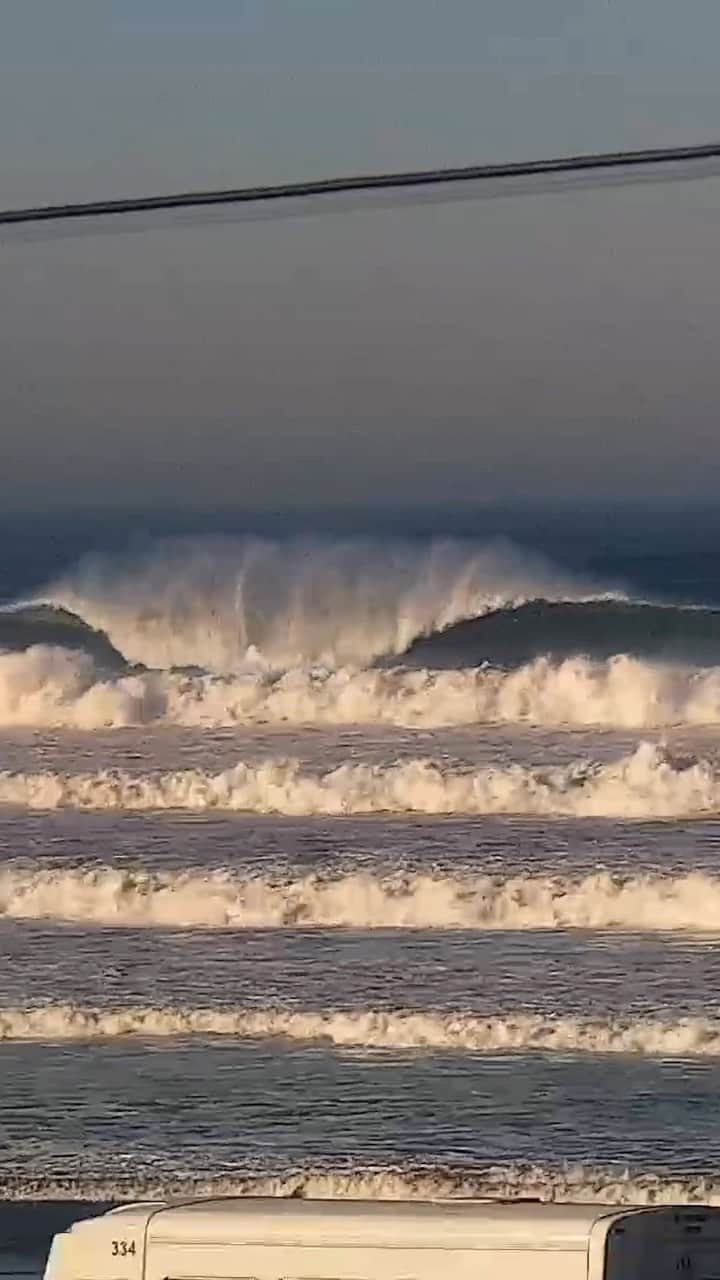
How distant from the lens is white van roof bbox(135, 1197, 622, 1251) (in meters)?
4.07

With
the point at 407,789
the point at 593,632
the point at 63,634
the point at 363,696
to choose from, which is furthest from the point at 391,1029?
the point at 63,634

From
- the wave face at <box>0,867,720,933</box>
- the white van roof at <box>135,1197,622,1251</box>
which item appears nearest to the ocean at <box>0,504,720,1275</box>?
the wave face at <box>0,867,720,933</box>

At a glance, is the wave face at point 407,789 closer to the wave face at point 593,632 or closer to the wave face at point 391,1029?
the wave face at point 593,632

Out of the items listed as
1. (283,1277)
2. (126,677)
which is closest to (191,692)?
(126,677)

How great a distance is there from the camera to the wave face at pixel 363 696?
5.55m

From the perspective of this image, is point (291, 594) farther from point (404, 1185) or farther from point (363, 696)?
point (404, 1185)

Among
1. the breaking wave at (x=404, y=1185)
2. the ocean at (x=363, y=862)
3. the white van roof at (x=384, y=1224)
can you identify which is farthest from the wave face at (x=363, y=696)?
the white van roof at (x=384, y=1224)

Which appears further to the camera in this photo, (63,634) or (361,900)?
(63,634)

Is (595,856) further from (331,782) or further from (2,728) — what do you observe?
(2,728)

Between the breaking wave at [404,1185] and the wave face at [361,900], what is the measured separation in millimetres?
607

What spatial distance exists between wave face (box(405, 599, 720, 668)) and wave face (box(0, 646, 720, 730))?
0.04 meters

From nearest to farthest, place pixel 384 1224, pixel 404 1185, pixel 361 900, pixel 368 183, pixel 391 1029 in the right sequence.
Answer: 1. pixel 384 1224
2. pixel 368 183
3. pixel 404 1185
4. pixel 391 1029
5. pixel 361 900

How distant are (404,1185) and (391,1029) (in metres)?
0.39

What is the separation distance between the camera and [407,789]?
565 centimetres
